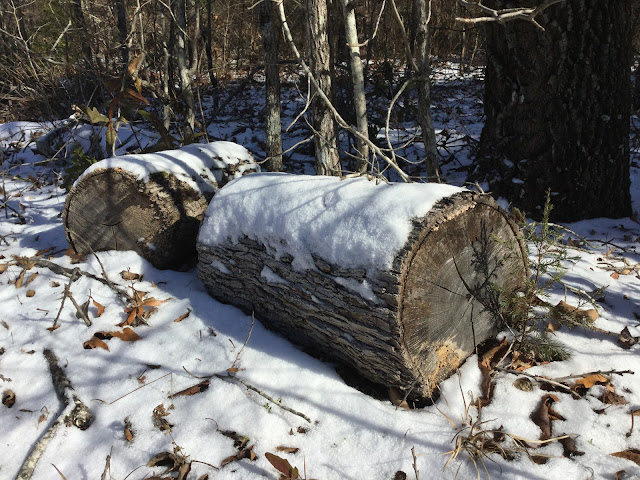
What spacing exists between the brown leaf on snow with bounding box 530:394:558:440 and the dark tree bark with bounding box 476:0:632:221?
2.13 meters

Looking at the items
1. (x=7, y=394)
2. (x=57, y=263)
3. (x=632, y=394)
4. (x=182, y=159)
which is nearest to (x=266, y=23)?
(x=182, y=159)

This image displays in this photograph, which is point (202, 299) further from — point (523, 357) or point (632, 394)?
point (632, 394)

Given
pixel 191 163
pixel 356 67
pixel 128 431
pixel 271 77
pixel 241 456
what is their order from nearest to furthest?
1. pixel 241 456
2. pixel 128 431
3. pixel 356 67
4. pixel 191 163
5. pixel 271 77

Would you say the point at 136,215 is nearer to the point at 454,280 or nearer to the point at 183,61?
the point at 454,280

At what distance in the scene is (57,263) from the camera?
3.29m

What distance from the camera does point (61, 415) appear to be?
1938mm

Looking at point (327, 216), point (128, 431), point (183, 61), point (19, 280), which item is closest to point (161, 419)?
point (128, 431)

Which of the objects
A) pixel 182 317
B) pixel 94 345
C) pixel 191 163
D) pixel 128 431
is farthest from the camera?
pixel 191 163

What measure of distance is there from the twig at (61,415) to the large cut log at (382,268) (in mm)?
1016

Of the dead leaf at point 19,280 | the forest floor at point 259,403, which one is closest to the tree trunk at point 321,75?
the forest floor at point 259,403

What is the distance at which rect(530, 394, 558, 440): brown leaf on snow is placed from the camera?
1.76m

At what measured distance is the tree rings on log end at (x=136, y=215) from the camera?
9.96 feet

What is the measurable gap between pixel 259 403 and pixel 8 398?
4.17 feet

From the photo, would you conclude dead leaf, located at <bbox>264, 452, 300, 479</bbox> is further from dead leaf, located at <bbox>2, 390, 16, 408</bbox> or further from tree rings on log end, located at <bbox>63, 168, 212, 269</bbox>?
tree rings on log end, located at <bbox>63, 168, 212, 269</bbox>
